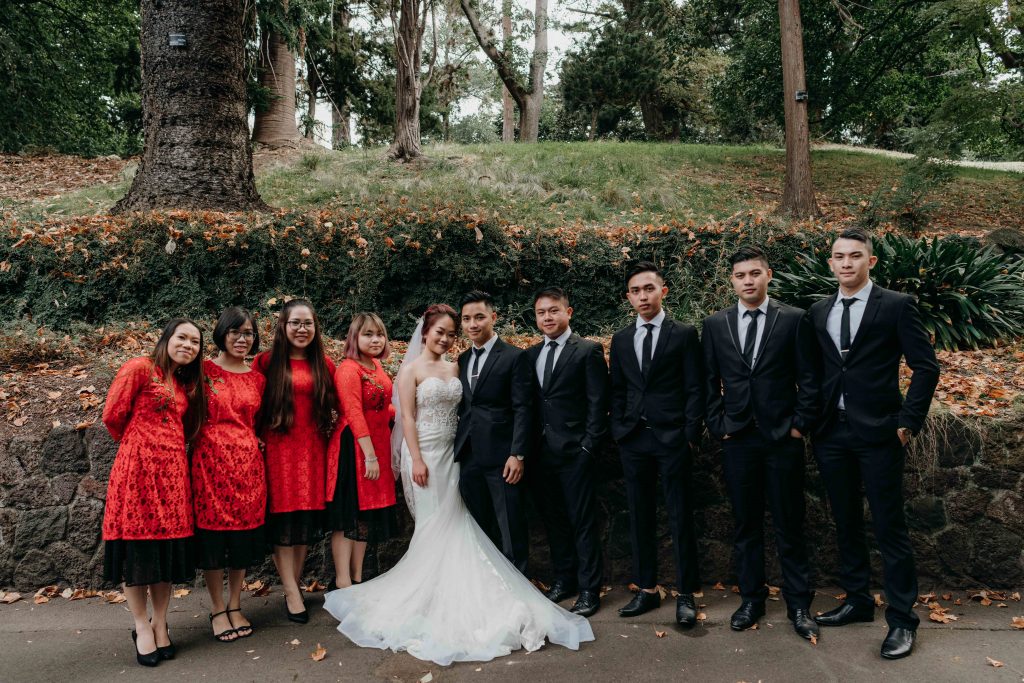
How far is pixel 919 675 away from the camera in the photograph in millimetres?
3846

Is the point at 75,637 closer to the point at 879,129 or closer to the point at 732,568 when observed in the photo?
the point at 732,568

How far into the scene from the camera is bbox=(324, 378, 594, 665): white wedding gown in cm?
427

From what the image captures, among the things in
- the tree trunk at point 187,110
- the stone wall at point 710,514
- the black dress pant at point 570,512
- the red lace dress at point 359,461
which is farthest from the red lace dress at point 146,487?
the tree trunk at point 187,110

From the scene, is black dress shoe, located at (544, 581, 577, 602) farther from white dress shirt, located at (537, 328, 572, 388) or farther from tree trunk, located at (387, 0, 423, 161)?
tree trunk, located at (387, 0, 423, 161)

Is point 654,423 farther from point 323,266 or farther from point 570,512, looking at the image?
point 323,266

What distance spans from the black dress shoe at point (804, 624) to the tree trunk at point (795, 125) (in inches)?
470

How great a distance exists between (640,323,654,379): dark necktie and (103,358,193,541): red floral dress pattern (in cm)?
300

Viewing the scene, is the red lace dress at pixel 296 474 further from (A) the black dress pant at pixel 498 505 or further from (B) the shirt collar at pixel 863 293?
(B) the shirt collar at pixel 863 293

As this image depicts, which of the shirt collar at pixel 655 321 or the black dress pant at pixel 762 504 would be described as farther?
the shirt collar at pixel 655 321

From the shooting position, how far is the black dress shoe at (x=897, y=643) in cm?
402

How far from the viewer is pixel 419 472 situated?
15.9ft

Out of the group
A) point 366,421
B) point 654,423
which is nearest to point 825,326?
point 654,423

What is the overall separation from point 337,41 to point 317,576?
1882cm

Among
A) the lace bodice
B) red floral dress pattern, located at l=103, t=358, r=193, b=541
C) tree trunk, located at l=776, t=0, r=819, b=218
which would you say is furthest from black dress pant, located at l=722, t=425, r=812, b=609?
tree trunk, located at l=776, t=0, r=819, b=218
